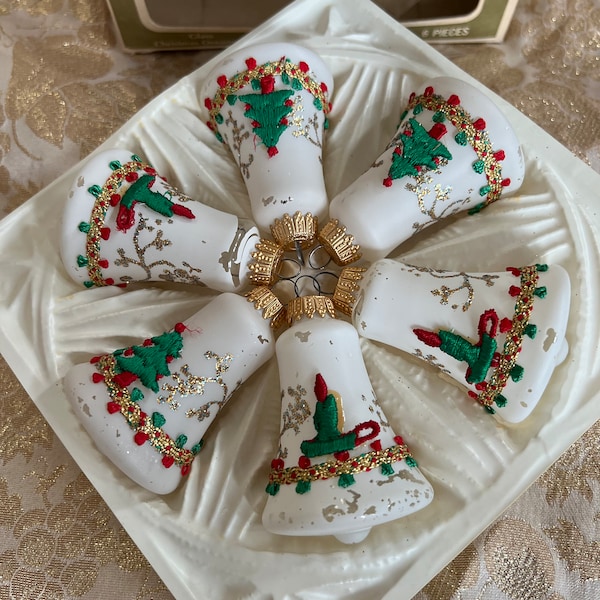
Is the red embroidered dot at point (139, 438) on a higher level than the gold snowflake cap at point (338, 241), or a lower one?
lower

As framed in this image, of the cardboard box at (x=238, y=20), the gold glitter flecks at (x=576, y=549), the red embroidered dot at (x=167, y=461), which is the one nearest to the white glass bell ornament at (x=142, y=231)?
the red embroidered dot at (x=167, y=461)

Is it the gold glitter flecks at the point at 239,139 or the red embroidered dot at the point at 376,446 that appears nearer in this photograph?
the red embroidered dot at the point at 376,446

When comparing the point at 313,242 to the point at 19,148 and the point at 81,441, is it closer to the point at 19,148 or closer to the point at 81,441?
the point at 81,441

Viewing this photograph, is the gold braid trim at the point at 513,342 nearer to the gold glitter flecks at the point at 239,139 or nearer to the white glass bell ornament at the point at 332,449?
the white glass bell ornament at the point at 332,449

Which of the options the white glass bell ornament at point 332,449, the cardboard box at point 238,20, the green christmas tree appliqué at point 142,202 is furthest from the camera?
the cardboard box at point 238,20

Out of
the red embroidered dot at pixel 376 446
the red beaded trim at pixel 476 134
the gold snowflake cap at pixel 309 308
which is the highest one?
the red beaded trim at pixel 476 134

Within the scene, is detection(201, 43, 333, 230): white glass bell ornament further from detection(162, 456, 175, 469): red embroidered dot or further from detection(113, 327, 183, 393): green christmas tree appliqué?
detection(162, 456, 175, 469): red embroidered dot

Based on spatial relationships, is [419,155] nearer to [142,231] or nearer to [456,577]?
[142,231]

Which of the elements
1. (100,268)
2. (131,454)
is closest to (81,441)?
(131,454)
